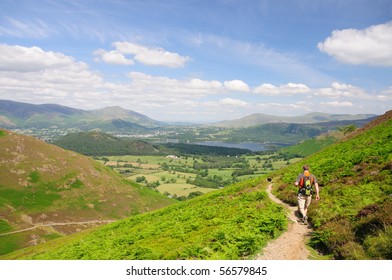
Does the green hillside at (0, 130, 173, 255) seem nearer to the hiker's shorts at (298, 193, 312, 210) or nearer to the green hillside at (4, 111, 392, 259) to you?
the green hillside at (4, 111, 392, 259)

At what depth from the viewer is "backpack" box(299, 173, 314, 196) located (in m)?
22.5

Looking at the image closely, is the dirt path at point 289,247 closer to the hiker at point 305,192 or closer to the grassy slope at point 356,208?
the grassy slope at point 356,208

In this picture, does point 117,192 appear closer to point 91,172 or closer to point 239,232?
point 91,172

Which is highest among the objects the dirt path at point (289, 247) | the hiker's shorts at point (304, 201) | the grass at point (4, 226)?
the hiker's shorts at point (304, 201)

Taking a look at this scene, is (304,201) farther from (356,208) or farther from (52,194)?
(52,194)

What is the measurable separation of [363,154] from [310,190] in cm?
1559

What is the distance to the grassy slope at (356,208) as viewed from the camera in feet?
46.3

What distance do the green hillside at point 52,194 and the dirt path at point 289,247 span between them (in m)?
119

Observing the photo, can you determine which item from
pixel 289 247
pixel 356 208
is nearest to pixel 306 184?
pixel 356 208

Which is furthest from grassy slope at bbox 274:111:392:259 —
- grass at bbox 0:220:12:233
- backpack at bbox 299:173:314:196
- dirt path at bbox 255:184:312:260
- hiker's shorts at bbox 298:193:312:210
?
grass at bbox 0:220:12:233

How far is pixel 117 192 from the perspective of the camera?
17775 cm

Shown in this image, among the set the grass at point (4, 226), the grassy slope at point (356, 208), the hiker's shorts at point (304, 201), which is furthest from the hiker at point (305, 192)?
the grass at point (4, 226)

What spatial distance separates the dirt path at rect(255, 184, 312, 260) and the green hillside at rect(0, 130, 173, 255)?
119304 millimetres
